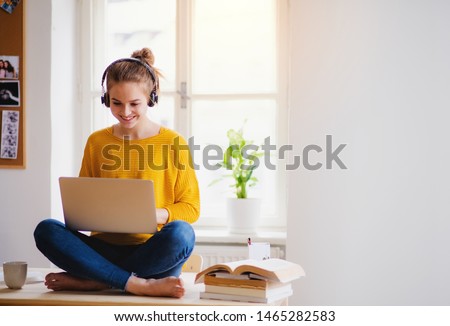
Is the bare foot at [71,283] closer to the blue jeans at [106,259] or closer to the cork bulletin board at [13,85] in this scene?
the blue jeans at [106,259]

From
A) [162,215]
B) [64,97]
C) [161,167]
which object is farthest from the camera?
[64,97]

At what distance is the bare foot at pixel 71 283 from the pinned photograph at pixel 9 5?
1.70 metres

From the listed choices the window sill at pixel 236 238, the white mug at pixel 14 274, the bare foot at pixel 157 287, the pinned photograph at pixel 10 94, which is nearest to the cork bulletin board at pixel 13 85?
the pinned photograph at pixel 10 94

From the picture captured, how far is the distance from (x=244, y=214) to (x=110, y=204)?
1296mm

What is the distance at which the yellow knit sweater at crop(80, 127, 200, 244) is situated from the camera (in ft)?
6.70

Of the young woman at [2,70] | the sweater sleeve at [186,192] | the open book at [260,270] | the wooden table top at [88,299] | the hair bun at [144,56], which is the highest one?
the young woman at [2,70]

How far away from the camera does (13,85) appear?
3.06 m

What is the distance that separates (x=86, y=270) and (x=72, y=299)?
11 centimetres

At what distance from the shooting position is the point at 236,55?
328 cm

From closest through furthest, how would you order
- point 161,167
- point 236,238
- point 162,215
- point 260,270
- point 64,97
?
point 260,270 < point 162,215 < point 161,167 < point 236,238 < point 64,97

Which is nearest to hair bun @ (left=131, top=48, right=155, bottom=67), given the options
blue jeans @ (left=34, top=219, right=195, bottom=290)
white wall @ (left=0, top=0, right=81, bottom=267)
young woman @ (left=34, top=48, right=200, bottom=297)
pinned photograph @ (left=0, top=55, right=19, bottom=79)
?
young woman @ (left=34, top=48, right=200, bottom=297)

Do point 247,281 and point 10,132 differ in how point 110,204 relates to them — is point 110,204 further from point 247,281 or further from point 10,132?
point 10,132

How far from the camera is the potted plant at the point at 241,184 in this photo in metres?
3.04

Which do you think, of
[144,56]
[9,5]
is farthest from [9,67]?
[144,56]
